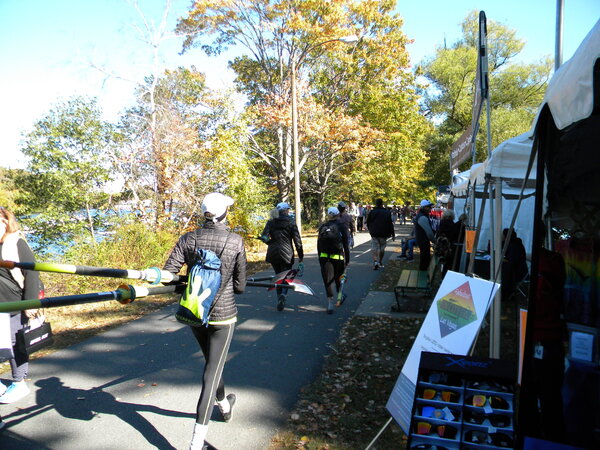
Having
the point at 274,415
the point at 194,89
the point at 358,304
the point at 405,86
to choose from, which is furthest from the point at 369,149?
the point at 274,415

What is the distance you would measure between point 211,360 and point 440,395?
5.44ft

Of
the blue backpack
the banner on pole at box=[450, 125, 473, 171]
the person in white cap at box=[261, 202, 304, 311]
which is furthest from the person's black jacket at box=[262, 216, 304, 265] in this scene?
the blue backpack

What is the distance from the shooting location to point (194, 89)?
79.8 ft

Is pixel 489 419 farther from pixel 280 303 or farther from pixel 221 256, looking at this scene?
pixel 280 303

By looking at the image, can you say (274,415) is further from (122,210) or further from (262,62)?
(262,62)

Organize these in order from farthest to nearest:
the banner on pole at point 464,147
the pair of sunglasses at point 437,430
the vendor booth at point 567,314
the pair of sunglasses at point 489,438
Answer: the banner on pole at point 464,147 < the vendor booth at point 567,314 < the pair of sunglasses at point 437,430 < the pair of sunglasses at point 489,438

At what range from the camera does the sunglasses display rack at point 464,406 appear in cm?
247

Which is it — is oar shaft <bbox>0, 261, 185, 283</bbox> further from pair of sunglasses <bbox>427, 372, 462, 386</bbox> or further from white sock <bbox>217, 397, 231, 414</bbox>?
pair of sunglasses <bbox>427, 372, 462, 386</bbox>

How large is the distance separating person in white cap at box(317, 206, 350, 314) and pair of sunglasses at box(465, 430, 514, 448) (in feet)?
16.2

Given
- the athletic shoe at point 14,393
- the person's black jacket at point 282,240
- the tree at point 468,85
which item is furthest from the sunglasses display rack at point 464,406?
the tree at point 468,85

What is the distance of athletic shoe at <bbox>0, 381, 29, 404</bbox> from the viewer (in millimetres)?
4035

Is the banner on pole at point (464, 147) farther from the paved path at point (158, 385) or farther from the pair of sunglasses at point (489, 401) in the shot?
the pair of sunglasses at point (489, 401)

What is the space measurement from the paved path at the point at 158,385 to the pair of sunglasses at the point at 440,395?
56.9 inches

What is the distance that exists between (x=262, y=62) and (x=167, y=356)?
65.5 feet
